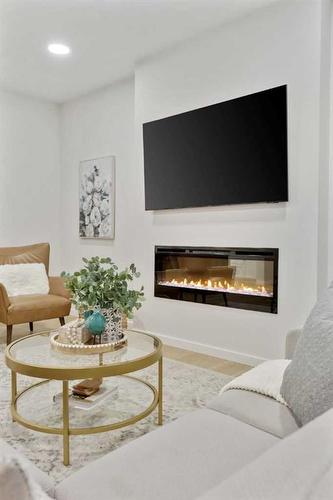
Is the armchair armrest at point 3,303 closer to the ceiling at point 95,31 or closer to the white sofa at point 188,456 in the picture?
the ceiling at point 95,31

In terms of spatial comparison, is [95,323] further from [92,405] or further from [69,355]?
[92,405]

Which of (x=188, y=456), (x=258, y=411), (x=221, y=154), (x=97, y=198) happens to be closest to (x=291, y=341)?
(x=258, y=411)

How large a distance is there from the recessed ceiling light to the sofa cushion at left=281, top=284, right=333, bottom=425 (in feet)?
11.2

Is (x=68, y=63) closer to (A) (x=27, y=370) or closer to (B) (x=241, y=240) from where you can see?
(B) (x=241, y=240)

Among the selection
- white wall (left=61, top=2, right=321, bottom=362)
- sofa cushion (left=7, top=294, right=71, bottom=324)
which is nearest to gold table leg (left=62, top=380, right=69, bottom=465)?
white wall (left=61, top=2, right=321, bottom=362)

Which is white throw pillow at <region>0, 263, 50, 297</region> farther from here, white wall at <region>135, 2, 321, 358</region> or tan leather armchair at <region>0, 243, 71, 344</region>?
white wall at <region>135, 2, 321, 358</region>

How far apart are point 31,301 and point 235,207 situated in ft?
6.68

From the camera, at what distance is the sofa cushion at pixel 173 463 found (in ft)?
3.25

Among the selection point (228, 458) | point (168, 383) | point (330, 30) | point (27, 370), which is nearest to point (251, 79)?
point (330, 30)

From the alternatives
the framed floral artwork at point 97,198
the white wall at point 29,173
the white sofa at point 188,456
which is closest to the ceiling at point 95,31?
the white wall at point 29,173

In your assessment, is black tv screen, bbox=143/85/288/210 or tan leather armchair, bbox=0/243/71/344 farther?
tan leather armchair, bbox=0/243/71/344

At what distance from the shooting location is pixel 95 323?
222cm

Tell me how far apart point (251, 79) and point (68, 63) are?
1.96m

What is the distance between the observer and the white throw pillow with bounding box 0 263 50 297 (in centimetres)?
403
